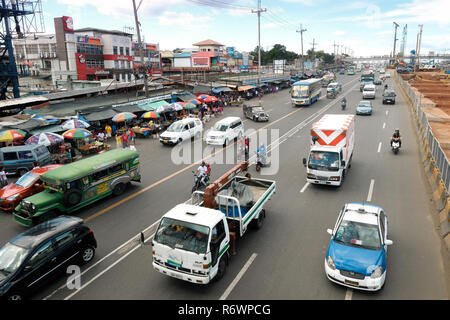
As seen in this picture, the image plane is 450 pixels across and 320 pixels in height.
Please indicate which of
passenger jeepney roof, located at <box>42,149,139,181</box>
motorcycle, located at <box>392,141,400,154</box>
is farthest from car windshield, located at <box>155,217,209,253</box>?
motorcycle, located at <box>392,141,400,154</box>

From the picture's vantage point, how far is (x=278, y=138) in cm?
2673

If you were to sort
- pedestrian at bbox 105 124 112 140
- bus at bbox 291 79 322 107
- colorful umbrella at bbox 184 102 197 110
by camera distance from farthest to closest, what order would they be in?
bus at bbox 291 79 322 107 → colorful umbrella at bbox 184 102 197 110 → pedestrian at bbox 105 124 112 140

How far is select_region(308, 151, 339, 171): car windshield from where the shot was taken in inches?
595

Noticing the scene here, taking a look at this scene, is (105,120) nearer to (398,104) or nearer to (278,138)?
(278,138)

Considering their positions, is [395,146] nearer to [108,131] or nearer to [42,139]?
[108,131]

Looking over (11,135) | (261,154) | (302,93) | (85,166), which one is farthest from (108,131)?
(302,93)

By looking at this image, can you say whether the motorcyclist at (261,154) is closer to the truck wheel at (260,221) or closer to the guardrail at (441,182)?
the truck wheel at (260,221)

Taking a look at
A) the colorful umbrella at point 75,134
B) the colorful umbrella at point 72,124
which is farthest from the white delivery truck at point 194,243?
the colorful umbrella at point 72,124

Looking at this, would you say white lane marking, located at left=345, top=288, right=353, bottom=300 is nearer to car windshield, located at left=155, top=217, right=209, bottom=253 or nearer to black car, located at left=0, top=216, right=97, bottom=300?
car windshield, located at left=155, top=217, right=209, bottom=253

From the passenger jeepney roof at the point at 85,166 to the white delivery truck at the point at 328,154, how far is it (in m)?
8.86

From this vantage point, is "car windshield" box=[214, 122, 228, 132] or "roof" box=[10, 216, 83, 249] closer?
"roof" box=[10, 216, 83, 249]

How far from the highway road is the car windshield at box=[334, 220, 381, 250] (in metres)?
1.04

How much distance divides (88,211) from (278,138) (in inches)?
679

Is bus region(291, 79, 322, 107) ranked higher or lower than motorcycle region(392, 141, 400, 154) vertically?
higher
